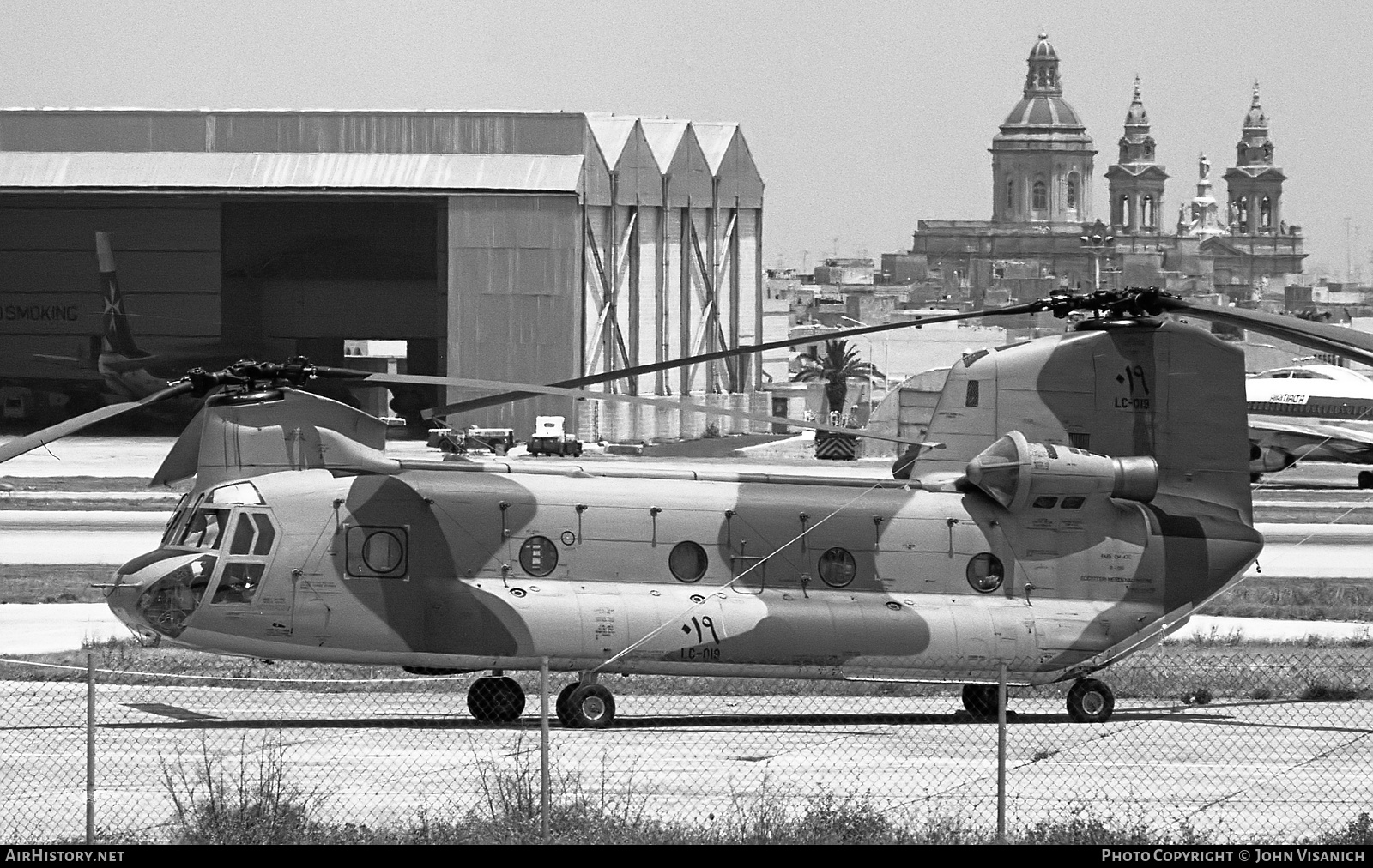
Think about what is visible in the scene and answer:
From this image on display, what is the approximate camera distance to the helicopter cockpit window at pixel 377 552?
760 inches

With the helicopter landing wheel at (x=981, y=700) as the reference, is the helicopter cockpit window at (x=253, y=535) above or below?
above

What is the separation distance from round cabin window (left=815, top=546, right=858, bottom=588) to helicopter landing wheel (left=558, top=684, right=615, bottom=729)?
2717 mm

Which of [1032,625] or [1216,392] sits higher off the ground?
[1216,392]

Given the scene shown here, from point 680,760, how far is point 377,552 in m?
3.96

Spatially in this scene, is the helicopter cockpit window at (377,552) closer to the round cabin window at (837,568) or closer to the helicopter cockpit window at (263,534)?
the helicopter cockpit window at (263,534)

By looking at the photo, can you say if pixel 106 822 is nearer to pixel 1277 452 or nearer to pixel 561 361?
pixel 1277 452

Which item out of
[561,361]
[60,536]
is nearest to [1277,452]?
[561,361]

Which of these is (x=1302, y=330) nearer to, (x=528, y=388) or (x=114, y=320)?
(x=528, y=388)

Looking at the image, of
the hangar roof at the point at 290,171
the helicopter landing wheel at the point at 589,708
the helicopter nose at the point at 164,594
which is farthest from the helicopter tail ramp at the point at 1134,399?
the hangar roof at the point at 290,171

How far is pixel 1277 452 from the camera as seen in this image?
61094 millimetres

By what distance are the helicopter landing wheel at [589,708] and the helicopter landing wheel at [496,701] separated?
2.06 ft

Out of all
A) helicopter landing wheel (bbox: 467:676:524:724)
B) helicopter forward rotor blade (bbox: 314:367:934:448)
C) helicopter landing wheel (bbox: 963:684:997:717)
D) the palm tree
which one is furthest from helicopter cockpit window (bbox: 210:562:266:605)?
the palm tree

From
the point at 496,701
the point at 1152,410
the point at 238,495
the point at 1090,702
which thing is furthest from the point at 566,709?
the point at 1152,410

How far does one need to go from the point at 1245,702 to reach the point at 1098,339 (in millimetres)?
4849
